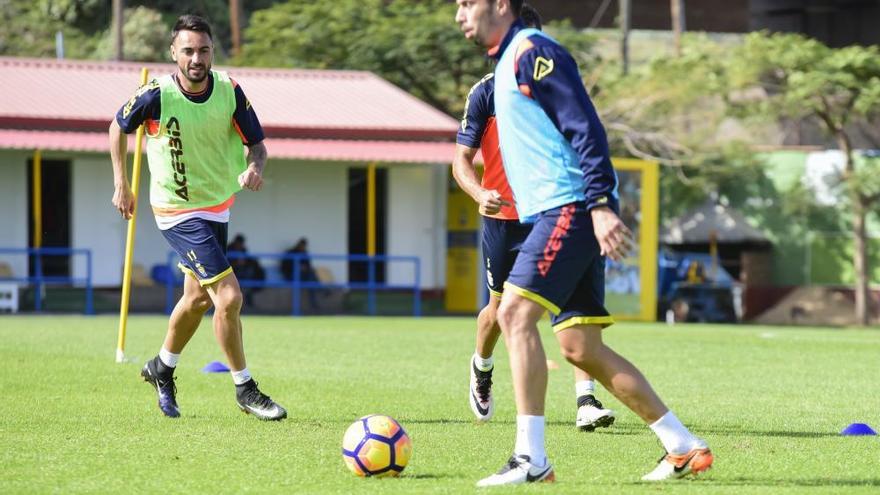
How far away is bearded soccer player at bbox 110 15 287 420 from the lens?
29.0 feet

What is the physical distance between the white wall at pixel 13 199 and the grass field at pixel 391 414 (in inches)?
409

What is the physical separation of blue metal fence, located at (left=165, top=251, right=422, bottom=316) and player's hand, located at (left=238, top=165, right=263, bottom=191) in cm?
1666

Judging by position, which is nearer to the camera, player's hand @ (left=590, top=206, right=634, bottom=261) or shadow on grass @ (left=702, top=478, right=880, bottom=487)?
player's hand @ (left=590, top=206, right=634, bottom=261)

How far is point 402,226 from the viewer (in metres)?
29.2

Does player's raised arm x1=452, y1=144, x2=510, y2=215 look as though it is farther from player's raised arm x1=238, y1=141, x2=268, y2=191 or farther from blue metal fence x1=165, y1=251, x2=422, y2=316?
blue metal fence x1=165, y1=251, x2=422, y2=316

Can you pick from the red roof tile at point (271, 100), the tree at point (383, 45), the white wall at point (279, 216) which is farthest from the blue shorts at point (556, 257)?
the tree at point (383, 45)

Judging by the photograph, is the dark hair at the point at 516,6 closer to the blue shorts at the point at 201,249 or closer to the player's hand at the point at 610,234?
the player's hand at the point at 610,234

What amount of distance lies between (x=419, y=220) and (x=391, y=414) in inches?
780

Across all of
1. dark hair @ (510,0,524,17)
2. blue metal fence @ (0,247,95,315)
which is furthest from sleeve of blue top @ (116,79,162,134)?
blue metal fence @ (0,247,95,315)

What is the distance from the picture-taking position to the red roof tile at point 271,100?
26.6m

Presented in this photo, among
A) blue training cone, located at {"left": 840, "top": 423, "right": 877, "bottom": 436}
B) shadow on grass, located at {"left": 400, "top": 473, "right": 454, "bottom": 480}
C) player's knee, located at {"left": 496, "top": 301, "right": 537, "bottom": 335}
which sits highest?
player's knee, located at {"left": 496, "top": 301, "right": 537, "bottom": 335}

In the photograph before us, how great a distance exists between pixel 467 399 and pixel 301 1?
89.8 feet

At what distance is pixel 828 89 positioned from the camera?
1245 inches

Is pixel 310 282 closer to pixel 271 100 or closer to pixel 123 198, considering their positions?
pixel 271 100
